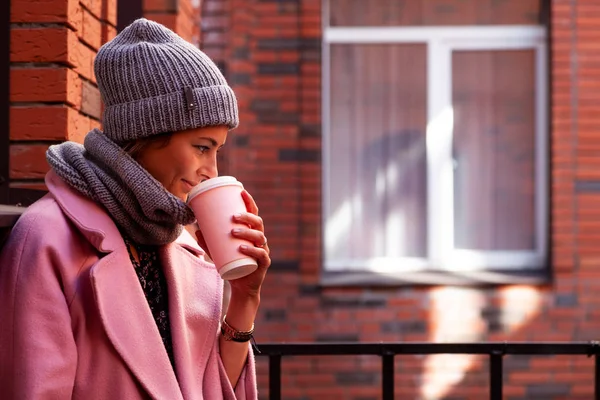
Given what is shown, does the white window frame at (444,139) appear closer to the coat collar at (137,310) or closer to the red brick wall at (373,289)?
the red brick wall at (373,289)

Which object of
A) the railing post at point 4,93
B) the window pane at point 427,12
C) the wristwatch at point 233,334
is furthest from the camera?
the window pane at point 427,12

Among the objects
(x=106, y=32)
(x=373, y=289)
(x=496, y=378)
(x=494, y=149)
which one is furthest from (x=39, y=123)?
(x=494, y=149)

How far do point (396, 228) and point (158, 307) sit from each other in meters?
4.83

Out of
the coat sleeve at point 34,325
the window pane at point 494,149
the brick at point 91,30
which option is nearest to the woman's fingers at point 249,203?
the coat sleeve at point 34,325

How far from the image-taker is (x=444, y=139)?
6414 millimetres

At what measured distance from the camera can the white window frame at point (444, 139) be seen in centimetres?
634

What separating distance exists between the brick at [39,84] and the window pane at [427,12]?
4006mm

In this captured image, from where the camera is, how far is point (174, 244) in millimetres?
1802

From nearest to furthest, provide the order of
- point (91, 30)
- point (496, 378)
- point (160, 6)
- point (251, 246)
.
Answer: point (251, 246) < point (91, 30) < point (496, 378) < point (160, 6)

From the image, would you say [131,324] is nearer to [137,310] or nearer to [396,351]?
[137,310]

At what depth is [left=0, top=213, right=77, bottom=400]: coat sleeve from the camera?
1474 mm

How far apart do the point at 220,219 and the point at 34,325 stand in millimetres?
350

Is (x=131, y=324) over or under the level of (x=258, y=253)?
under

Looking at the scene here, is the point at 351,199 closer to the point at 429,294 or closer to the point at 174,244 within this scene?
the point at 429,294
